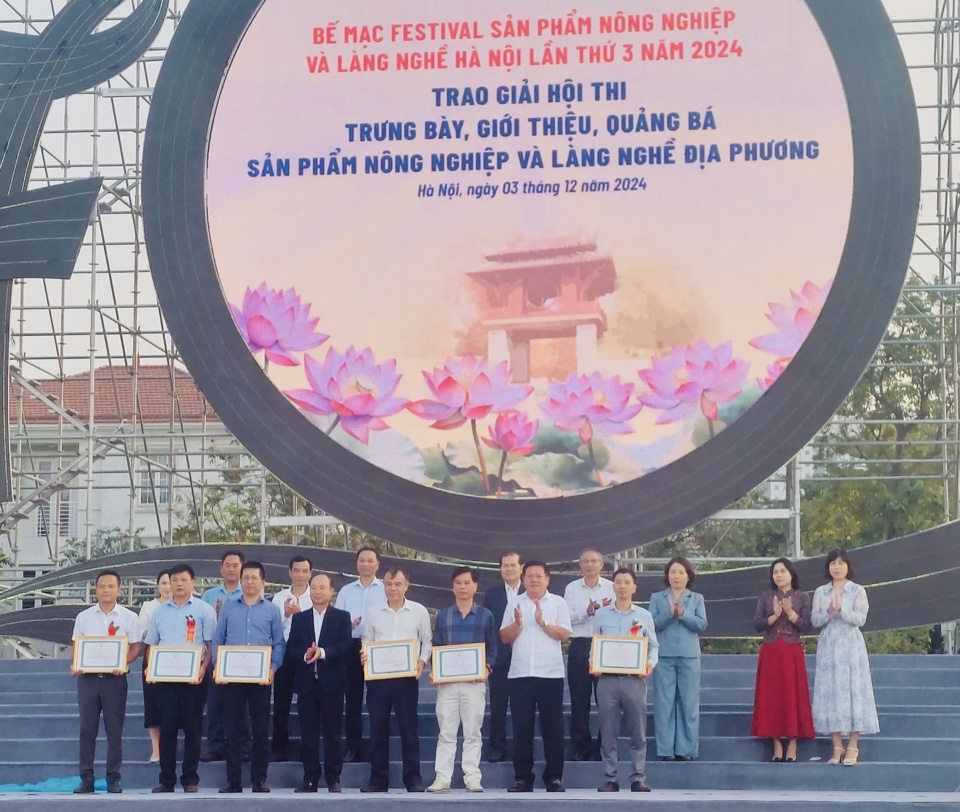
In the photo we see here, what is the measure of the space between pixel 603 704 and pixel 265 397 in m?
3.42

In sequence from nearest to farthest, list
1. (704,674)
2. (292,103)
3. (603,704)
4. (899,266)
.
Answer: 1. (603,704)
2. (704,674)
3. (899,266)
4. (292,103)

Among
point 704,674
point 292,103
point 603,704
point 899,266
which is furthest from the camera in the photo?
point 292,103

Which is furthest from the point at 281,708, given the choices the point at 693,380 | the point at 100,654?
the point at 693,380

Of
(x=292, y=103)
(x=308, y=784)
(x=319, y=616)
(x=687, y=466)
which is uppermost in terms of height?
(x=292, y=103)

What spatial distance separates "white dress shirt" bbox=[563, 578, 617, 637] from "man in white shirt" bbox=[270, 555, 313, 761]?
3.89ft

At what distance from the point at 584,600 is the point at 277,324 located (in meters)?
3.09

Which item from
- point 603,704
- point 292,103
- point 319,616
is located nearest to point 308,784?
point 319,616

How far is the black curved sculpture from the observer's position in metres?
9.60

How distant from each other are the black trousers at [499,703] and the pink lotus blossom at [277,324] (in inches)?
115

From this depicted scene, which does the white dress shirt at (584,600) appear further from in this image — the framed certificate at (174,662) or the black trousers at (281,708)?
the framed certificate at (174,662)

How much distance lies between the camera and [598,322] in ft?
28.5

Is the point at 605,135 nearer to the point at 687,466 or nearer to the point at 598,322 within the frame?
the point at 598,322

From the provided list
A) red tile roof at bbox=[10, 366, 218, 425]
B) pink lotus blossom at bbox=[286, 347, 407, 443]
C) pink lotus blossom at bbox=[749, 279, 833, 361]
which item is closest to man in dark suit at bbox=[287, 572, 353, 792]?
pink lotus blossom at bbox=[286, 347, 407, 443]

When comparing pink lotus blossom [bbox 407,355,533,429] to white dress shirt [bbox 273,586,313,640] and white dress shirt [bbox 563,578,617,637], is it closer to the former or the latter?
white dress shirt [bbox 273,586,313,640]
